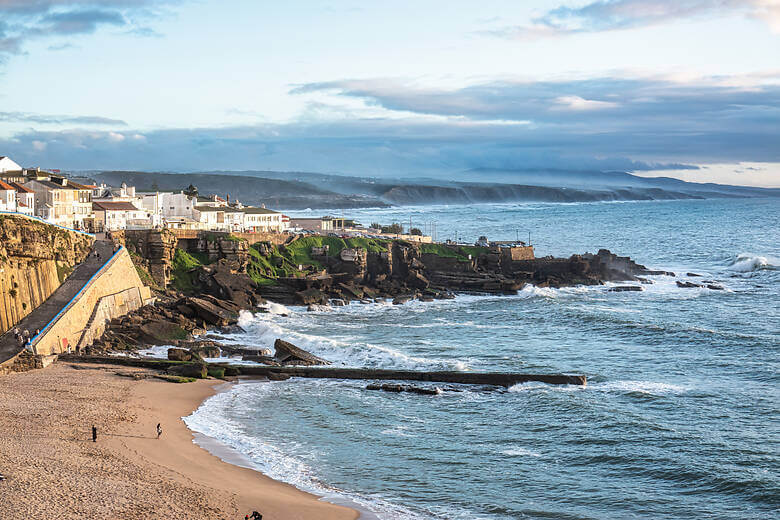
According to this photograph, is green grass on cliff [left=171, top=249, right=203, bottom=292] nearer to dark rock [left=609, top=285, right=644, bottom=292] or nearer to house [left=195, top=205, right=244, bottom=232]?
house [left=195, top=205, right=244, bottom=232]

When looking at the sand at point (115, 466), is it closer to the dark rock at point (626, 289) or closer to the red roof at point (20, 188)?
the red roof at point (20, 188)

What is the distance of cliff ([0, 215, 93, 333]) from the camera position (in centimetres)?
4491

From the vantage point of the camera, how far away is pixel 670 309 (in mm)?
67312

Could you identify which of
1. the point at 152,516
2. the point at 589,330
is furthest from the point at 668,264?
the point at 152,516

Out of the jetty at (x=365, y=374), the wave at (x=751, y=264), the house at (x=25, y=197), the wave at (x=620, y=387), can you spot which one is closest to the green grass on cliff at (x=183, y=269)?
the house at (x=25, y=197)

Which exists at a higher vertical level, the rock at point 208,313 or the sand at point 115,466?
the rock at point 208,313

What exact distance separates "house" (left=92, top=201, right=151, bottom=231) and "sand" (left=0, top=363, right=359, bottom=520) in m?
39.1

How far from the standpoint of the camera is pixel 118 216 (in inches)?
3027

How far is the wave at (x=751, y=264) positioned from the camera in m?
103

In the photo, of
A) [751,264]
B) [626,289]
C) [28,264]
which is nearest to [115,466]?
[28,264]

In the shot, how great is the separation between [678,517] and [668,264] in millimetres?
92702

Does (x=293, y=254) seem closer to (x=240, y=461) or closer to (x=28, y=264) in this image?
(x=28, y=264)

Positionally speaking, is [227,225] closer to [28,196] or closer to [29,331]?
[28,196]

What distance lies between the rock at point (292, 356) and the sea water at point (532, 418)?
8.17 ft
